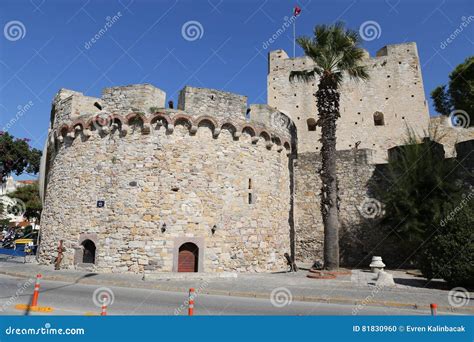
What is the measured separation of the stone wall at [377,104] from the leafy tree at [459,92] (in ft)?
8.63

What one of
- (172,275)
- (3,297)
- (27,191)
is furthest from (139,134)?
(27,191)

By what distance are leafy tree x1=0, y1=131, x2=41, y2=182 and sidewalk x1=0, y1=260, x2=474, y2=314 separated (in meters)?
19.4

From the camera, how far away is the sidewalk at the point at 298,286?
27.2ft

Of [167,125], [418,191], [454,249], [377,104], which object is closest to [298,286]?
[454,249]

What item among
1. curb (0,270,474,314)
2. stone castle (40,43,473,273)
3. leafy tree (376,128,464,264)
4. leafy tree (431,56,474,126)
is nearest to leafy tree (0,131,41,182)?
stone castle (40,43,473,273)

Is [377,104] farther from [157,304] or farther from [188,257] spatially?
[157,304]

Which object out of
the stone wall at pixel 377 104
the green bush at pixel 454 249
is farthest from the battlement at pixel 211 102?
the stone wall at pixel 377 104

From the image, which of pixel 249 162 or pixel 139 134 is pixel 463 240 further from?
pixel 139 134

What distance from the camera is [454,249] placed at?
10227 mm

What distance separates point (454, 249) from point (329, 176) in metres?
5.09

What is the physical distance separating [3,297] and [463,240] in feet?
41.5

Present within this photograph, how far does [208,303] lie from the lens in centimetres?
808

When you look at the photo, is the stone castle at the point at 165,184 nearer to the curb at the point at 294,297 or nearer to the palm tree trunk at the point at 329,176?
the curb at the point at 294,297

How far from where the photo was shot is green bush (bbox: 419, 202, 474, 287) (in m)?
9.98
